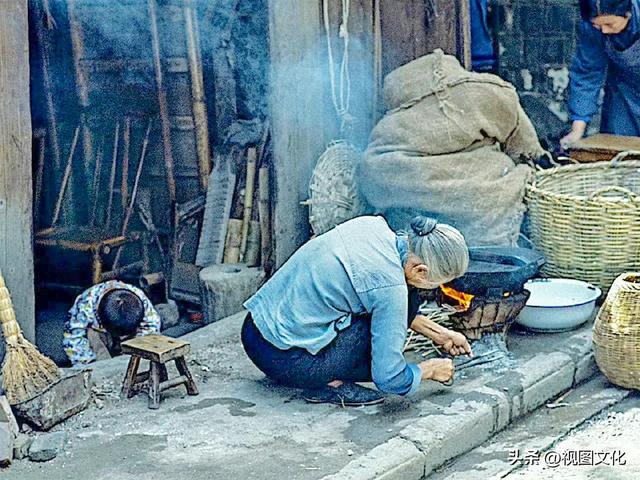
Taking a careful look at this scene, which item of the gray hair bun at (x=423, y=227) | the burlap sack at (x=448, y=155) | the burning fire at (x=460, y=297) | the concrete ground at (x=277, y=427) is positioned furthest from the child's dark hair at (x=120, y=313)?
the gray hair bun at (x=423, y=227)

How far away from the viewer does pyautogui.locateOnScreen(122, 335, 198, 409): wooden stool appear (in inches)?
217

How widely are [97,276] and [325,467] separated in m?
3.96

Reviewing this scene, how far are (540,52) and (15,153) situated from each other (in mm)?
5784

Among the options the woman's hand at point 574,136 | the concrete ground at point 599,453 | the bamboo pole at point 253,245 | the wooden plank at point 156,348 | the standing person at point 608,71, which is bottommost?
Answer: the concrete ground at point 599,453

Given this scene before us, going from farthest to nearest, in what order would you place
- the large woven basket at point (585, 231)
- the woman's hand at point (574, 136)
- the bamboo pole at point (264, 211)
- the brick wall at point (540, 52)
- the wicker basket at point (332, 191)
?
the brick wall at point (540, 52) → the woman's hand at point (574, 136) → the bamboo pole at point (264, 211) → the wicker basket at point (332, 191) → the large woven basket at point (585, 231)

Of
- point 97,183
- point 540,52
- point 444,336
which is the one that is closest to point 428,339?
point 444,336

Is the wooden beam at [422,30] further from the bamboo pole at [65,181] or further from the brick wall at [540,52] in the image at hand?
the bamboo pole at [65,181]

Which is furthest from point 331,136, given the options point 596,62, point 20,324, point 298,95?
point 20,324

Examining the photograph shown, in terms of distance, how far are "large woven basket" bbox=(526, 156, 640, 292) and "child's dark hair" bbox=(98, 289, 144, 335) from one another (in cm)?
273

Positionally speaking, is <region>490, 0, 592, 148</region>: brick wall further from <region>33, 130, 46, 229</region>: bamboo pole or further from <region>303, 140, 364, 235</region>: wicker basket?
<region>33, 130, 46, 229</region>: bamboo pole

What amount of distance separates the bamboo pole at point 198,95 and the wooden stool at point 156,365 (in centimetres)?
289

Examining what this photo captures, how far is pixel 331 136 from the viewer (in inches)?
293

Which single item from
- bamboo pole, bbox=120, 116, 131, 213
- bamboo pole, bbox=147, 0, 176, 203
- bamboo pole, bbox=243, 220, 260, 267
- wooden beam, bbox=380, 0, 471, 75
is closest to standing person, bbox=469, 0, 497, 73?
wooden beam, bbox=380, 0, 471, 75

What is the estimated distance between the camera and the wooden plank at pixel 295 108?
698cm
